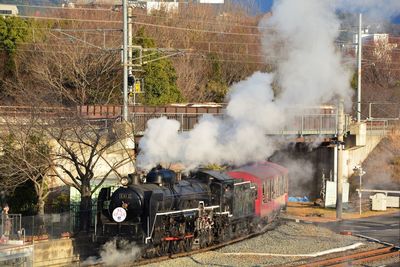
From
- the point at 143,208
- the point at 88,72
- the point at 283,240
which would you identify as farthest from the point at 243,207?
the point at 88,72

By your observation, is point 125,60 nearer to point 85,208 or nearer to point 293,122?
point 85,208

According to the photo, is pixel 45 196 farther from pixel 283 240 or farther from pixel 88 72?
pixel 88 72

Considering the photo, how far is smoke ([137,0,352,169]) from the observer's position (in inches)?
1174

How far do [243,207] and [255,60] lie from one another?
3630 centimetres

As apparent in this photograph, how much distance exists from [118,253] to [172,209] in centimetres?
229

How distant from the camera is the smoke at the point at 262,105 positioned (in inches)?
1174

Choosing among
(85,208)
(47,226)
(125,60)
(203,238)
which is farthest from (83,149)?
(203,238)

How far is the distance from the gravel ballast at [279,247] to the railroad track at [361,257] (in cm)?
79

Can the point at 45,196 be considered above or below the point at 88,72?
below

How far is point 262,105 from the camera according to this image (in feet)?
106

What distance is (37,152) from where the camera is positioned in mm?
31609

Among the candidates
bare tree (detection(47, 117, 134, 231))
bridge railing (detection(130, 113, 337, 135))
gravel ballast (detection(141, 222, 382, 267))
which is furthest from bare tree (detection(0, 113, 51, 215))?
gravel ballast (detection(141, 222, 382, 267))

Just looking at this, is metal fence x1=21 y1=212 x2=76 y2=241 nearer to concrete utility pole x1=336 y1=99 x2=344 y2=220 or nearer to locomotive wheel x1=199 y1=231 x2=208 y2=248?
locomotive wheel x1=199 y1=231 x2=208 y2=248

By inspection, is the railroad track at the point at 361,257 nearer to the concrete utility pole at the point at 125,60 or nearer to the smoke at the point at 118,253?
the smoke at the point at 118,253
